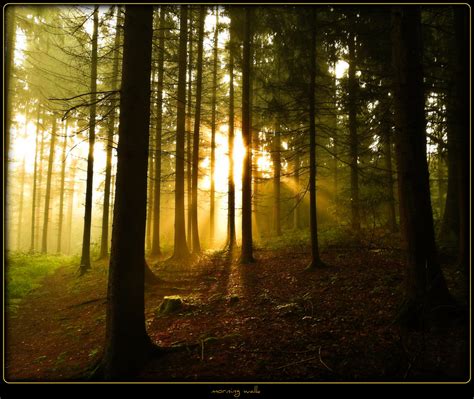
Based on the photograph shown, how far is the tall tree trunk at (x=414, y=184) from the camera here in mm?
4848

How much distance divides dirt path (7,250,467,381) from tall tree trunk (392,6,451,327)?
0.59 m

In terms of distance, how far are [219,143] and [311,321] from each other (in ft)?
50.0

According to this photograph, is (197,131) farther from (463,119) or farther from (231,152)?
(463,119)

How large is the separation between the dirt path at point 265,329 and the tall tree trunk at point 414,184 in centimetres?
59

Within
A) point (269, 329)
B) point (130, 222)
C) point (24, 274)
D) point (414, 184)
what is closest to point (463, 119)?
point (414, 184)

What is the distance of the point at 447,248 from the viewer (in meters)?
7.77

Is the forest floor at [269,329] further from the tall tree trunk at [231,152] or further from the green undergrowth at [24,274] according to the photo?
the tall tree trunk at [231,152]

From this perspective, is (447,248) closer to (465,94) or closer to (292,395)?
(465,94)

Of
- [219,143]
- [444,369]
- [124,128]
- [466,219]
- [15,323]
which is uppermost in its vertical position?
[219,143]

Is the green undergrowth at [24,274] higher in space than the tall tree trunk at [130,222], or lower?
lower

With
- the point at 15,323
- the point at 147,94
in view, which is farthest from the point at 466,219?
the point at 15,323

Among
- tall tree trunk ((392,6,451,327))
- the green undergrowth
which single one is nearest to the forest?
tall tree trunk ((392,6,451,327))

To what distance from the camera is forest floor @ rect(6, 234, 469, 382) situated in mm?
4062

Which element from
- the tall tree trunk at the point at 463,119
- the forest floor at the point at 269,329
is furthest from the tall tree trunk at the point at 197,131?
the tall tree trunk at the point at 463,119
